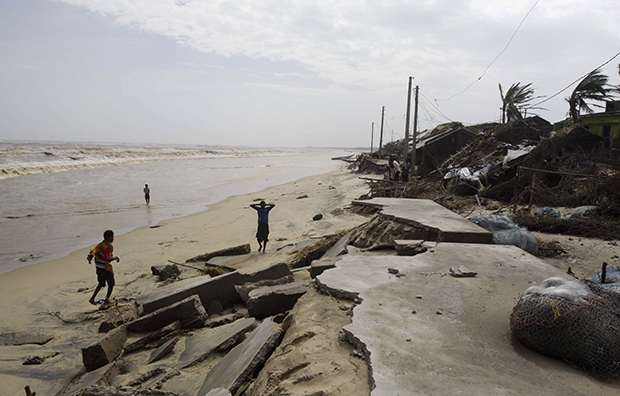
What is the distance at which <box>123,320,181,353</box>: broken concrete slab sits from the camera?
4297mm

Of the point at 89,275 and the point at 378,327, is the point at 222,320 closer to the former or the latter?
the point at 378,327

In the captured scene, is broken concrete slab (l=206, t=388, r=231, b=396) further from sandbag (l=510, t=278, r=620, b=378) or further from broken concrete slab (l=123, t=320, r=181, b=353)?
sandbag (l=510, t=278, r=620, b=378)

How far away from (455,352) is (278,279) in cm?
318

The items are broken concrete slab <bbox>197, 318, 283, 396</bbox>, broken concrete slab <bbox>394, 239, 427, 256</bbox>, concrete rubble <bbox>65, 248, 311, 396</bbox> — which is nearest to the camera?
broken concrete slab <bbox>197, 318, 283, 396</bbox>

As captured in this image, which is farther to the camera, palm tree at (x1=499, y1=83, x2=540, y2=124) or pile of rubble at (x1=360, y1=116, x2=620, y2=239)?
palm tree at (x1=499, y1=83, x2=540, y2=124)

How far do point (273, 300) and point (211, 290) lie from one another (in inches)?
51.3

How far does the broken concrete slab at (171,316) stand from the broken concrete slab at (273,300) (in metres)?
0.73

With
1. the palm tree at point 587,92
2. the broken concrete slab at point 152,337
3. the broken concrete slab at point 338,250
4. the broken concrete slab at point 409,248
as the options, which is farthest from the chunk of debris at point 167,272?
the palm tree at point 587,92

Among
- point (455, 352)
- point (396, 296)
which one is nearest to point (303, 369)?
point (455, 352)

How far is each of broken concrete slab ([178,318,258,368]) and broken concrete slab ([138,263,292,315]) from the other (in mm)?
759

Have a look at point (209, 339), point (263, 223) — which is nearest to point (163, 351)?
point (209, 339)

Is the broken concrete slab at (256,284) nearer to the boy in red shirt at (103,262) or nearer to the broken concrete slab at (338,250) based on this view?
the broken concrete slab at (338,250)

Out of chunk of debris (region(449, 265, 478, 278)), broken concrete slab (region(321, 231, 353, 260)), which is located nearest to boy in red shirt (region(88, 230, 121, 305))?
broken concrete slab (region(321, 231, 353, 260))

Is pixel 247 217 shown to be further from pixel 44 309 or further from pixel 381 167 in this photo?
pixel 381 167
